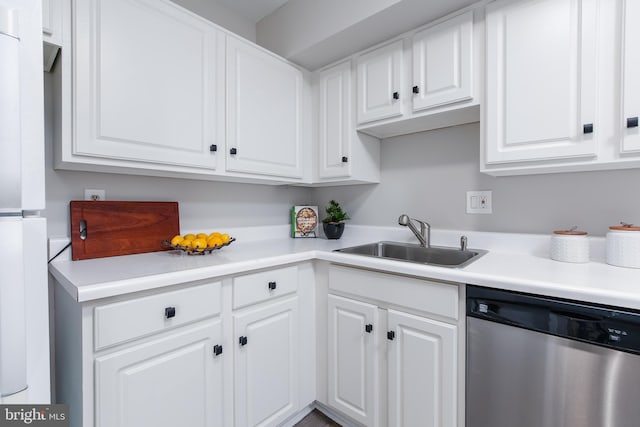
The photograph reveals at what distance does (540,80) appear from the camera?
1213 mm

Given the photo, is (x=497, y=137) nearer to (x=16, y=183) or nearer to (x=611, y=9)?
(x=611, y=9)

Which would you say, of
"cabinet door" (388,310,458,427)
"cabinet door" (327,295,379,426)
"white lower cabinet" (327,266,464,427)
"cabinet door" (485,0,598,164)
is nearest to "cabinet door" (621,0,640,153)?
"cabinet door" (485,0,598,164)

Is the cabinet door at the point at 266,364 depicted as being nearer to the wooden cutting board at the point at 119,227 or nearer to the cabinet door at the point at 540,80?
the wooden cutting board at the point at 119,227

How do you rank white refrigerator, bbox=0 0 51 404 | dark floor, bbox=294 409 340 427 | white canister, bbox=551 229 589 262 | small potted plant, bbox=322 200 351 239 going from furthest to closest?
small potted plant, bbox=322 200 351 239 < dark floor, bbox=294 409 340 427 < white canister, bbox=551 229 589 262 < white refrigerator, bbox=0 0 51 404

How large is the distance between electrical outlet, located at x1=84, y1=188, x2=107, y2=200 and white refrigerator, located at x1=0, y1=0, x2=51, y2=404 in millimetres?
824

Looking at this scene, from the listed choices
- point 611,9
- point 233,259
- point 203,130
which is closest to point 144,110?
point 203,130

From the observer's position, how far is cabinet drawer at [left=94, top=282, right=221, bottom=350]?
936 millimetres

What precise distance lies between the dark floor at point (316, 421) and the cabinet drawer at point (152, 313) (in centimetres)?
86

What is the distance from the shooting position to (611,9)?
3.54 ft

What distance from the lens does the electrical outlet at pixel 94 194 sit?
141cm

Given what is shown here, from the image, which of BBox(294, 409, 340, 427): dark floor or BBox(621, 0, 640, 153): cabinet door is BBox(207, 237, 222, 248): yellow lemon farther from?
BBox(621, 0, 640, 153): cabinet door

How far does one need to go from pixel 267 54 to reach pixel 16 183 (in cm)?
150

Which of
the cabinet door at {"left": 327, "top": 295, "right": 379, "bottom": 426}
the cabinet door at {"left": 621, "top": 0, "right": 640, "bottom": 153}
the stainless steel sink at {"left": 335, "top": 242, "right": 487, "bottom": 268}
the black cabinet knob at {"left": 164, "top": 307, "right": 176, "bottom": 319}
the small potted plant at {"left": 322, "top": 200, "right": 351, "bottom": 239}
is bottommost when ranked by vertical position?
the cabinet door at {"left": 327, "top": 295, "right": 379, "bottom": 426}

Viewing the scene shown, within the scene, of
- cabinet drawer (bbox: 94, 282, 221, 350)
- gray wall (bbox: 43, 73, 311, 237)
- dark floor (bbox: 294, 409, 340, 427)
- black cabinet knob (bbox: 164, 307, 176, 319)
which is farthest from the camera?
dark floor (bbox: 294, 409, 340, 427)
